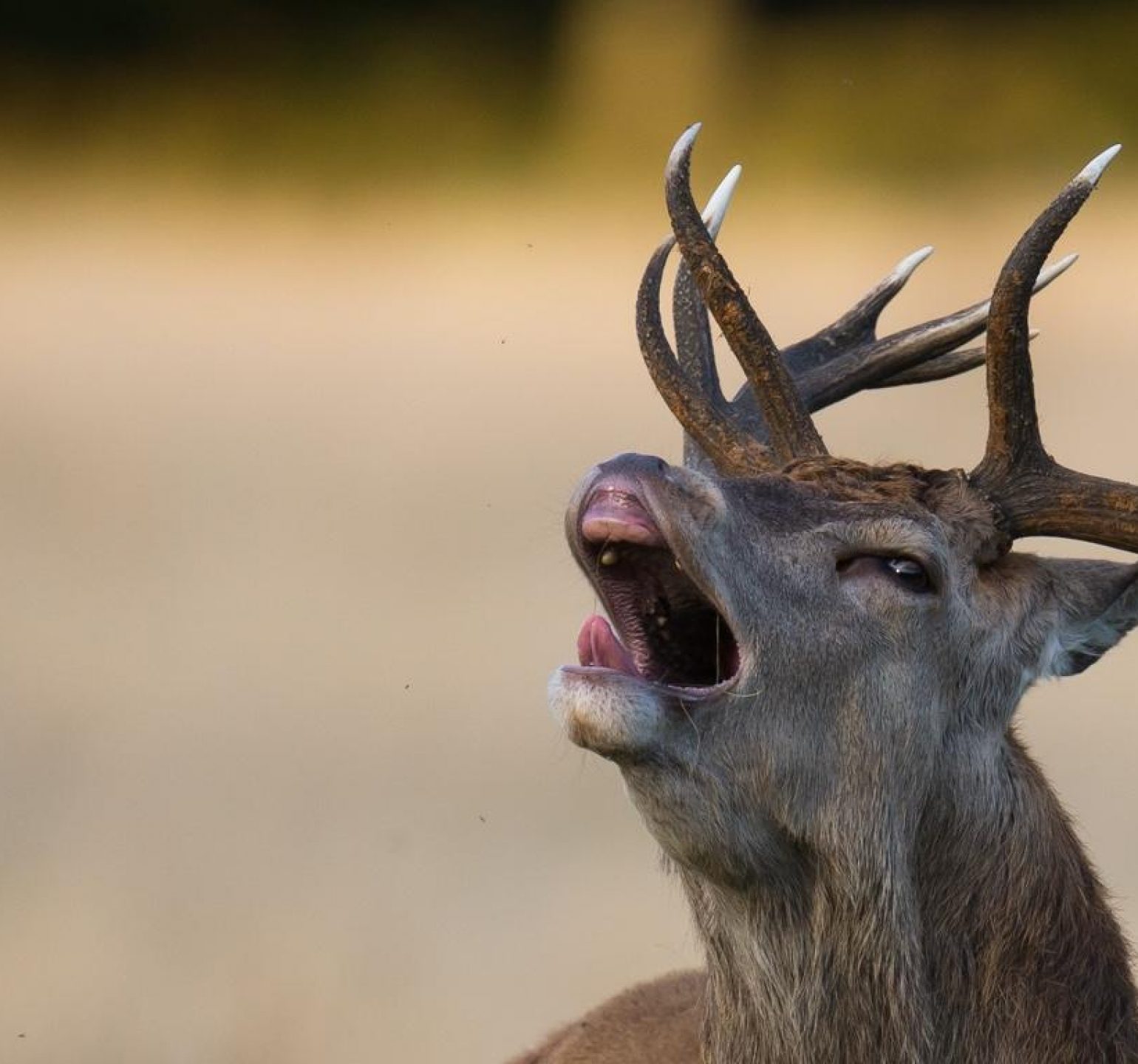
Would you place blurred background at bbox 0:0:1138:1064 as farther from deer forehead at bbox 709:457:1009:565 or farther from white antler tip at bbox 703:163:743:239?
deer forehead at bbox 709:457:1009:565

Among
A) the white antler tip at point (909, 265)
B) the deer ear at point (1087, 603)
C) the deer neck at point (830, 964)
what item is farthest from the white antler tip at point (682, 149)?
the deer neck at point (830, 964)

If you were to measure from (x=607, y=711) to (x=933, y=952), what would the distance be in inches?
30.3

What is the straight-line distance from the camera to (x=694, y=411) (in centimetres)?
400

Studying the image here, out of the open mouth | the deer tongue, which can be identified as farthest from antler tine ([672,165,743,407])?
the deer tongue

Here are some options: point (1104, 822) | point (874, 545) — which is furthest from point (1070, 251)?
point (874, 545)

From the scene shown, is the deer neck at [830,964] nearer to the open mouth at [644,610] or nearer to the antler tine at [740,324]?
the open mouth at [644,610]

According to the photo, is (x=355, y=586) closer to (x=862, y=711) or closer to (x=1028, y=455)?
(x=1028, y=455)

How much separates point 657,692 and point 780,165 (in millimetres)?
4583

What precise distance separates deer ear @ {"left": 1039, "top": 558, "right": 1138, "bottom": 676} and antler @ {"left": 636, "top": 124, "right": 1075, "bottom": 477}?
47 cm

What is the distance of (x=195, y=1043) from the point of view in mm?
6156

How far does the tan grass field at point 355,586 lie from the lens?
6.28 meters

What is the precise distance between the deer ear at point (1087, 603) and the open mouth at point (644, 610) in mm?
640

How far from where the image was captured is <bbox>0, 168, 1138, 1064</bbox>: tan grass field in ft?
20.6

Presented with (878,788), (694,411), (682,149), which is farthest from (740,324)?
(878,788)
